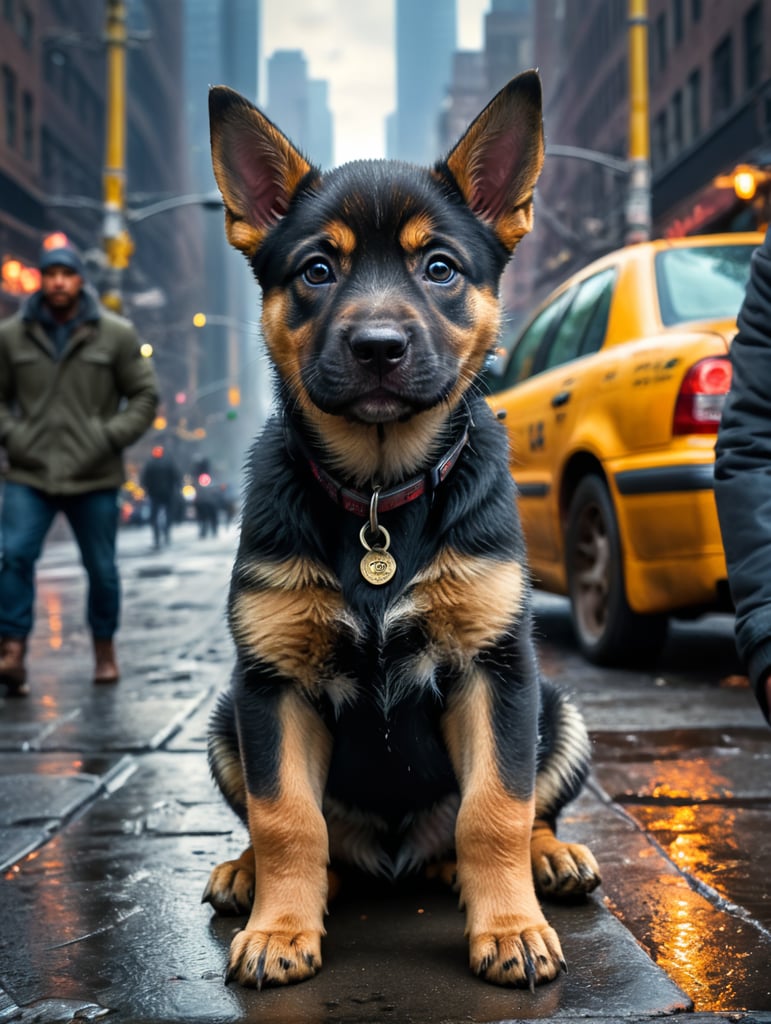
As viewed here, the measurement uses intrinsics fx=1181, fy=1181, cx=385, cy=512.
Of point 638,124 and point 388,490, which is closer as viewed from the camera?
point 388,490

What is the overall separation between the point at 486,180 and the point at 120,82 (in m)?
15.5

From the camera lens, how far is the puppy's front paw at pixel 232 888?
9.05ft

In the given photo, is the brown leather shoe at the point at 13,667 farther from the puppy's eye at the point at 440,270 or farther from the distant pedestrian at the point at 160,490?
the distant pedestrian at the point at 160,490

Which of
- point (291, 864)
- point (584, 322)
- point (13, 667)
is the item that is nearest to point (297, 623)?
point (291, 864)

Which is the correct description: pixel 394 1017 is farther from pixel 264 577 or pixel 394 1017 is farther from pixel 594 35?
pixel 594 35

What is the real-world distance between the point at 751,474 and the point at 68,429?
487 centimetres

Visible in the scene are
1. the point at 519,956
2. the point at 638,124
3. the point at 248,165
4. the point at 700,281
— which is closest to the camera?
the point at 519,956

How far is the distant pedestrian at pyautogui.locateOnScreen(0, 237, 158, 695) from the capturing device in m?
6.23

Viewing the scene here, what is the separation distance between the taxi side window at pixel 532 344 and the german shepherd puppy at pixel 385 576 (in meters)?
4.61

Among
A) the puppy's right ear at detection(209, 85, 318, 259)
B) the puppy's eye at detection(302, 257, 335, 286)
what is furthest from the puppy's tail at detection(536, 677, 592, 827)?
the puppy's right ear at detection(209, 85, 318, 259)

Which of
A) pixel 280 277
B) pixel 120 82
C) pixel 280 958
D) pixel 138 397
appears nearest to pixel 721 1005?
pixel 280 958

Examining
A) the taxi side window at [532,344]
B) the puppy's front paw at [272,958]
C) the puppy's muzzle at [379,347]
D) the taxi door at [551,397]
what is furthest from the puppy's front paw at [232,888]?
the taxi side window at [532,344]

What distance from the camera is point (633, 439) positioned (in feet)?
18.4

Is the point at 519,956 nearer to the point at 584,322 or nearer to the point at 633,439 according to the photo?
the point at 633,439
